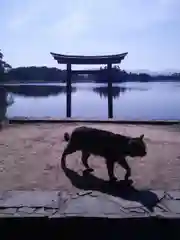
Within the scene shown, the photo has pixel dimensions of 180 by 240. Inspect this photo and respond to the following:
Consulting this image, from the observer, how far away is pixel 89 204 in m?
3.31

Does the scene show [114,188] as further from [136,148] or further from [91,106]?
[91,106]

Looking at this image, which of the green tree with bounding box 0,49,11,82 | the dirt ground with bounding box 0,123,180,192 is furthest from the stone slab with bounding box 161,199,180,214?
the green tree with bounding box 0,49,11,82

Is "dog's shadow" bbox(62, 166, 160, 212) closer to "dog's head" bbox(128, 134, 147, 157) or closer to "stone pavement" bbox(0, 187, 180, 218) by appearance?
"stone pavement" bbox(0, 187, 180, 218)

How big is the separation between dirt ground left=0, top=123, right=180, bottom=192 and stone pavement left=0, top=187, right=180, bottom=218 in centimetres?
43

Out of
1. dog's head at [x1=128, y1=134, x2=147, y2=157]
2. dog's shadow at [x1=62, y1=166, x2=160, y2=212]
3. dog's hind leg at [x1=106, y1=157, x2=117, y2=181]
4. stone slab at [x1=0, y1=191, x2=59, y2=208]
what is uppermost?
dog's head at [x1=128, y1=134, x2=147, y2=157]

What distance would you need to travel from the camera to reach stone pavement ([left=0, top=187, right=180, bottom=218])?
3117 millimetres

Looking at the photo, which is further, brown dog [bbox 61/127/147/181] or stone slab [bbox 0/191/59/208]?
brown dog [bbox 61/127/147/181]

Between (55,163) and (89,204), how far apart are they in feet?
6.51

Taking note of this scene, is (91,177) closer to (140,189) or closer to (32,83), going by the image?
(140,189)

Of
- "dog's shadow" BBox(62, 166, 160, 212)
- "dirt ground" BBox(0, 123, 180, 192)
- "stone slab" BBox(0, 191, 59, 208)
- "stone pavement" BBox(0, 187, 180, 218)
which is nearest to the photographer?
"stone pavement" BBox(0, 187, 180, 218)

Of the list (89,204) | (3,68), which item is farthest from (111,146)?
(3,68)
